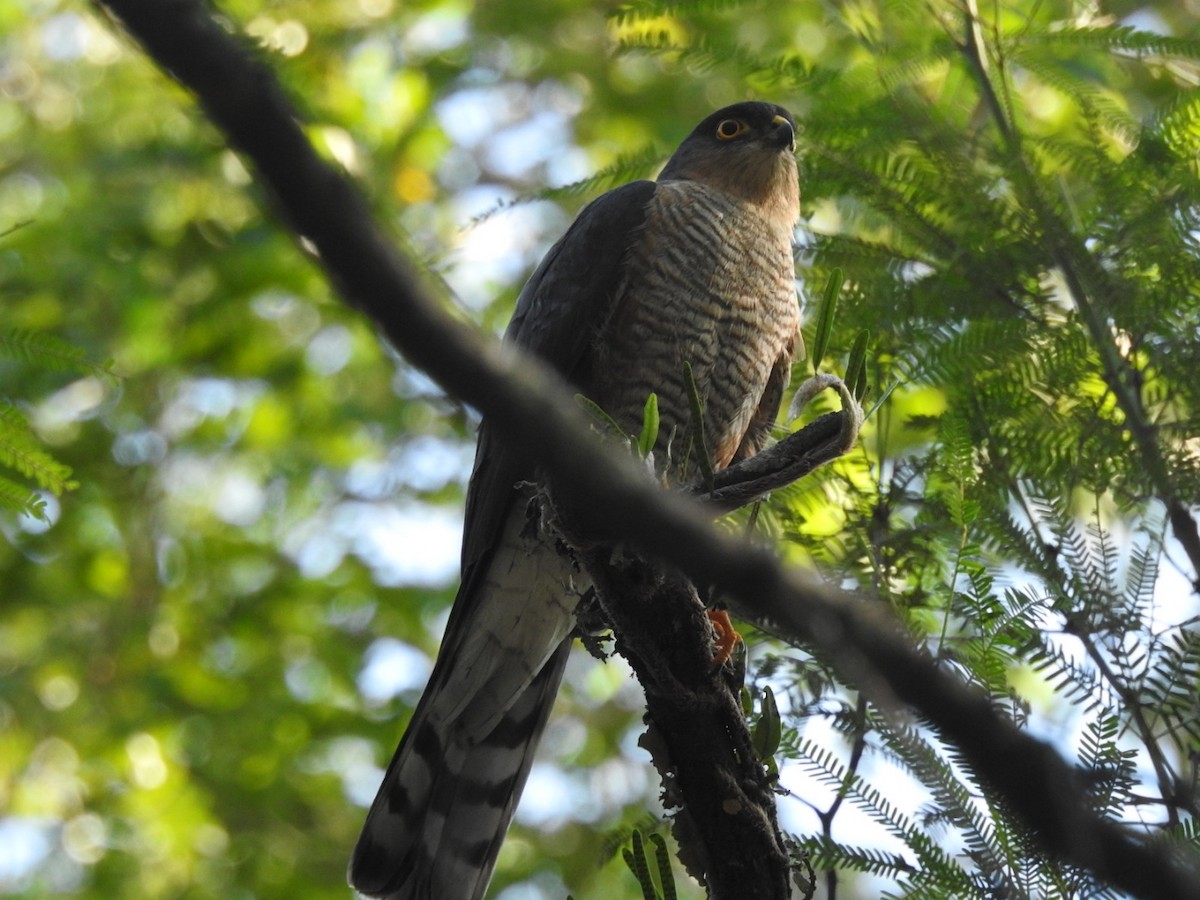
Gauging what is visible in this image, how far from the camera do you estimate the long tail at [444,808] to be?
3.24 metres

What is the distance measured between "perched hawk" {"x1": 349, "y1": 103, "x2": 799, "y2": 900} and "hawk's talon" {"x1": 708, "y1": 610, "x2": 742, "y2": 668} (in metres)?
0.53

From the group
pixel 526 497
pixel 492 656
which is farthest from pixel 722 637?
pixel 492 656

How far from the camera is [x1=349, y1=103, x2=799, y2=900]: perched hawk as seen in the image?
3.31 metres


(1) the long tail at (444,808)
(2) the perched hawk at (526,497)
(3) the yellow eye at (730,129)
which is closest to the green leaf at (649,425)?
(2) the perched hawk at (526,497)

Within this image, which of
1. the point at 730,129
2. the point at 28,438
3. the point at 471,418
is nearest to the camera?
the point at 471,418

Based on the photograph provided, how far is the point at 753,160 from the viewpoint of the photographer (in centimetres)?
426

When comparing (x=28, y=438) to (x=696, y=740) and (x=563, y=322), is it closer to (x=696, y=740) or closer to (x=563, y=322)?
(x=563, y=322)

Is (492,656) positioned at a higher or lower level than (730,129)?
lower

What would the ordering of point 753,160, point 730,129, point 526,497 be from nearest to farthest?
point 526,497
point 753,160
point 730,129

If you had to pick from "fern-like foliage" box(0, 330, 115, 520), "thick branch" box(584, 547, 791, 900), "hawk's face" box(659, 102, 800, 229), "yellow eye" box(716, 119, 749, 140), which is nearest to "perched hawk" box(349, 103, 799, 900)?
"hawk's face" box(659, 102, 800, 229)

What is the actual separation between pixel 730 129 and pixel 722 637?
7.66 ft

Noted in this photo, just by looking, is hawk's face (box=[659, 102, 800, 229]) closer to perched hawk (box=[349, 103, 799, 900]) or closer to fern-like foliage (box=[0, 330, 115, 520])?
perched hawk (box=[349, 103, 799, 900])

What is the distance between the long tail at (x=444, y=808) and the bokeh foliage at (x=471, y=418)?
0.66 meters

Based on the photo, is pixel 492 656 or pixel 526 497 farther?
pixel 492 656
